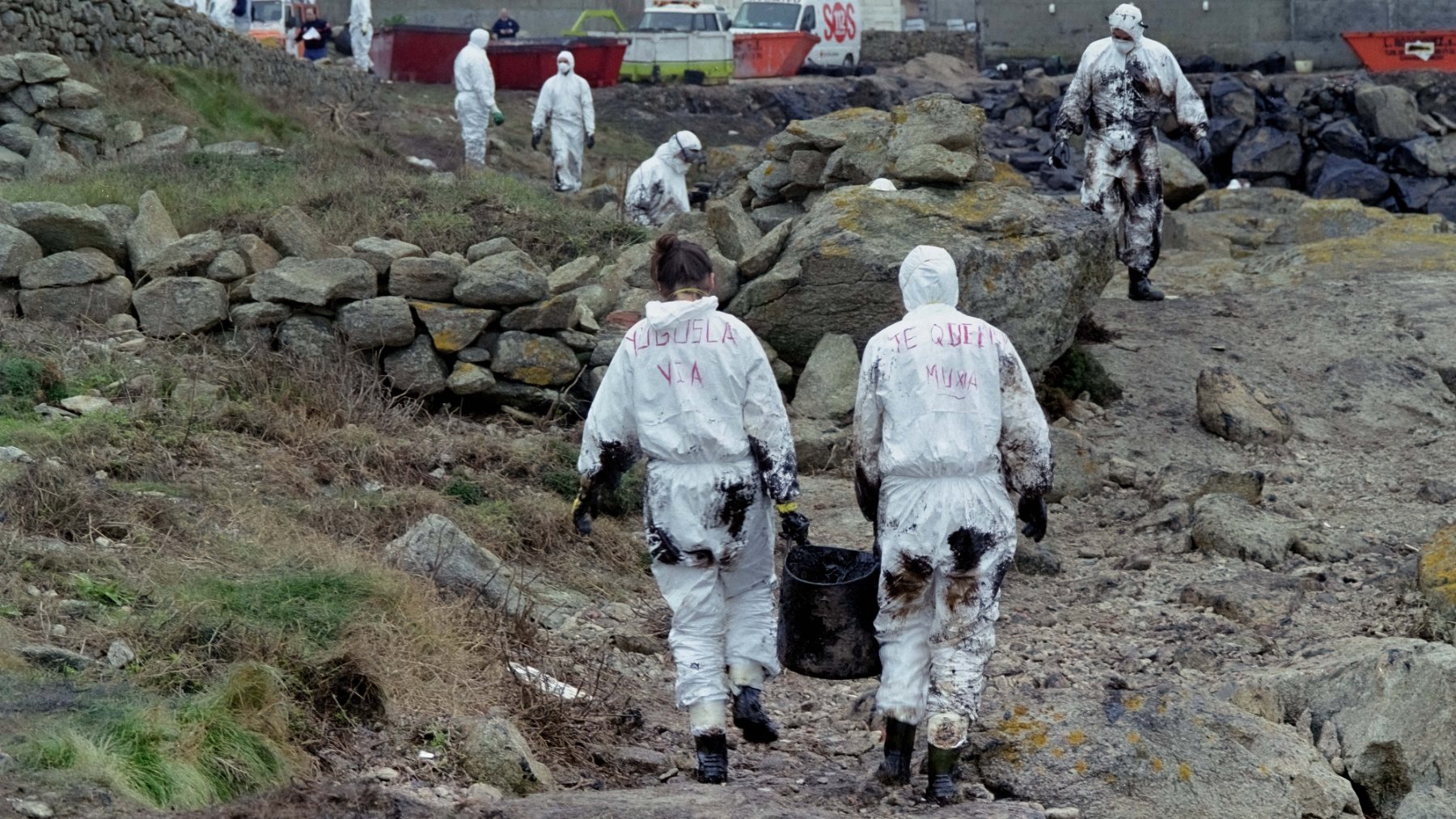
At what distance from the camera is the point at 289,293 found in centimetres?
835

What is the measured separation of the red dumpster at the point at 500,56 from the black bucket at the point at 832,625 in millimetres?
22902

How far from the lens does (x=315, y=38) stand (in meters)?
26.6

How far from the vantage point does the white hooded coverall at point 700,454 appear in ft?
15.6

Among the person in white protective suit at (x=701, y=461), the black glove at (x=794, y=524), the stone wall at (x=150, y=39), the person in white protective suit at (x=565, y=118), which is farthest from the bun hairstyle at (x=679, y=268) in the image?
the person in white protective suit at (x=565, y=118)

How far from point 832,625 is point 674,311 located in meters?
1.01

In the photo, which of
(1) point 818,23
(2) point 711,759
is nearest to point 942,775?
(2) point 711,759

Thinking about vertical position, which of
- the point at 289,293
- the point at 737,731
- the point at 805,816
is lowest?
the point at 737,731

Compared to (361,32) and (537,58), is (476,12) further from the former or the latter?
(361,32)

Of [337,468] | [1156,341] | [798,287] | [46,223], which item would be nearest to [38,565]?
[337,468]

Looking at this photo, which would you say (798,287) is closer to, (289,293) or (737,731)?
(289,293)

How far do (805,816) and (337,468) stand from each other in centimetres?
367

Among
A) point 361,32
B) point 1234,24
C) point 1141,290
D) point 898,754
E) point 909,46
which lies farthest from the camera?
point 909,46

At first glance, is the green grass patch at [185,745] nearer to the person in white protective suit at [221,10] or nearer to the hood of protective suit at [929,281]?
the hood of protective suit at [929,281]

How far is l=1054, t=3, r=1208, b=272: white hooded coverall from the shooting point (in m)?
10.6
